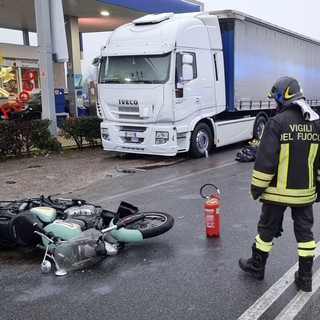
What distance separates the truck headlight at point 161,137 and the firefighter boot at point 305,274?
6.77 meters

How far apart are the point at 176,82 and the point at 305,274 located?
706 centimetres

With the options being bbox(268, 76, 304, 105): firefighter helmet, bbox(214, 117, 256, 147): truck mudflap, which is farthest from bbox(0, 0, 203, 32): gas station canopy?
bbox(268, 76, 304, 105): firefighter helmet

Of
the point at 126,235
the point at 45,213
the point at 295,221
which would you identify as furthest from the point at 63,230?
the point at 295,221

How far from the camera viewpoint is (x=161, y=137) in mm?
10203

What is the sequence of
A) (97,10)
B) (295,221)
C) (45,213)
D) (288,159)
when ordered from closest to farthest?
(288,159), (295,221), (45,213), (97,10)

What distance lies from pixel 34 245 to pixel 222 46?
895 centimetres

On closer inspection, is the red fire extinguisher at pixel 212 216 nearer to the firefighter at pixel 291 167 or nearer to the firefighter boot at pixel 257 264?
the firefighter boot at pixel 257 264

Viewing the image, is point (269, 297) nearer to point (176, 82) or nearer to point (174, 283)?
point (174, 283)

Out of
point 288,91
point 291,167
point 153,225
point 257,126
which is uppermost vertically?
point 288,91

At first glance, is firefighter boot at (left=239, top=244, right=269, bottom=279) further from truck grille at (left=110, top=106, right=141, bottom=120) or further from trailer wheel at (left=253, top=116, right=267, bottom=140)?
trailer wheel at (left=253, top=116, right=267, bottom=140)

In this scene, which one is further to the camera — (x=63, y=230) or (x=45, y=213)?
(x=45, y=213)

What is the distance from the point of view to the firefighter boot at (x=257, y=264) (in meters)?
3.77

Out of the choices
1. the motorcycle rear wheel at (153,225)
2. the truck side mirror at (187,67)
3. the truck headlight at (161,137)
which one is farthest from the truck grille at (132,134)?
the motorcycle rear wheel at (153,225)

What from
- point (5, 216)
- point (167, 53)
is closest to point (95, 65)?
point (167, 53)
